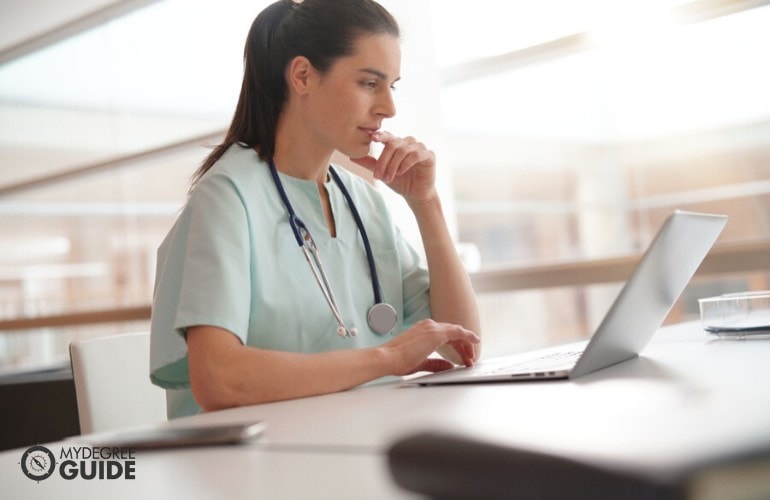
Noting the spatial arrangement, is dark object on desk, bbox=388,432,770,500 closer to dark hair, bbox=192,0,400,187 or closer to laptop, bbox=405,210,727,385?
laptop, bbox=405,210,727,385

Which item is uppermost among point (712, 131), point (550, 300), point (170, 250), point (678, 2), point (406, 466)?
point (678, 2)

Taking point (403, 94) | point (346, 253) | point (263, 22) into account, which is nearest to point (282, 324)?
point (346, 253)

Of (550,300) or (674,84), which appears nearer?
(674,84)

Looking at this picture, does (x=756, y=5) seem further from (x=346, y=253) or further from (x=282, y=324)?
(x=282, y=324)

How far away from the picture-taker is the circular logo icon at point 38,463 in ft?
2.42

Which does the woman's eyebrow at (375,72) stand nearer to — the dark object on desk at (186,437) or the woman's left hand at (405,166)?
the woman's left hand at (405,166)

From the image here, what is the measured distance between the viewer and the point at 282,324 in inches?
53.1

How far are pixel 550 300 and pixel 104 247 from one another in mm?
2712

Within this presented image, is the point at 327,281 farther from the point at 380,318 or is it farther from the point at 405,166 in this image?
the point at 405,166

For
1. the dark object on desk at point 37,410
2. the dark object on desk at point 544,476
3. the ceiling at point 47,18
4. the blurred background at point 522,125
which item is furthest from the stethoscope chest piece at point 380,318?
the ceiling at point 47,18

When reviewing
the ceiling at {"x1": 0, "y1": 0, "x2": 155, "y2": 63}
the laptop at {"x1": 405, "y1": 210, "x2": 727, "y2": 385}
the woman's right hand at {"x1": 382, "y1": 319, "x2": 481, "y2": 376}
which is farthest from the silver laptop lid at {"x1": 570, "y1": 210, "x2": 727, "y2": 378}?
the ceiling at {"x1": 0, "y1": 0, "x2": 155, "y2": 63}

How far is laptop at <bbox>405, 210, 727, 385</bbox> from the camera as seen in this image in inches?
36.5

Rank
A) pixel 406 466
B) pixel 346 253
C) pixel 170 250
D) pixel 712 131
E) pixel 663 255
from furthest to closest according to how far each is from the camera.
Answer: pixel 712 131
pixel 346 253
pixel 170 250
pixel 663 255
pixel 406 466

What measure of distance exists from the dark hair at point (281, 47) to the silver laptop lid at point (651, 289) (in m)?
0.68
